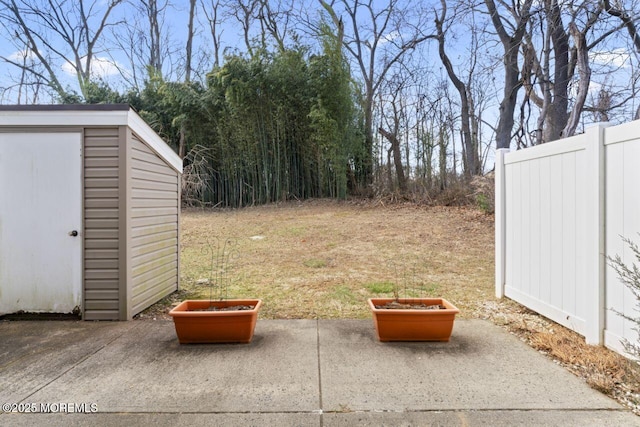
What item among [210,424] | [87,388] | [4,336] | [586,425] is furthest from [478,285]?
[4,336]

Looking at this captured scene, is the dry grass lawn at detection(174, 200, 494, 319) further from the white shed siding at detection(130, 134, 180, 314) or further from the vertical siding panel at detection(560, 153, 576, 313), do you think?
the vertical siding panel at detection(560, 153, 576, 313)

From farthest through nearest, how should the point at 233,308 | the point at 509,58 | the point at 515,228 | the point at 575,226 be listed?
1. the point at 509,58
2. the point at 515,228
3. the point at 233,308
4. the point at 575,226

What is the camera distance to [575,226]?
261cm

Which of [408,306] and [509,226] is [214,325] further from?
[509,226]

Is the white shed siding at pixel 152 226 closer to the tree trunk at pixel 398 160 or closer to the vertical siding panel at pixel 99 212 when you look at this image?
the vertical siding panel at pixel 99 212

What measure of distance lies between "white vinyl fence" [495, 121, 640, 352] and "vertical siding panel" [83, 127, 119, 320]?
3373 mm

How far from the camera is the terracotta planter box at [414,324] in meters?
2.50

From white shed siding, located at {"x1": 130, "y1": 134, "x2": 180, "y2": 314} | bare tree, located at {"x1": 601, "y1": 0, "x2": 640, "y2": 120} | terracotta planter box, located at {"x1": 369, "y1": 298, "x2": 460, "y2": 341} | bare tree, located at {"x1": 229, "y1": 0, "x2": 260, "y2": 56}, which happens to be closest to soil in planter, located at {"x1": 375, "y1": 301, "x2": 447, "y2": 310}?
terracotta planter box, located at {"x1": 369, "y1": 298, "x2": 460, "y2": 341}

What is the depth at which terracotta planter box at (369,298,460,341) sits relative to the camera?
250 cm

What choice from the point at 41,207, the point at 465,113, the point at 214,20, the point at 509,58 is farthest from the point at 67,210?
the point at 214,20

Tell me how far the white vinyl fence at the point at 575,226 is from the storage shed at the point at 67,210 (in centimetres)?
328

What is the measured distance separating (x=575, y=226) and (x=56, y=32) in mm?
16634

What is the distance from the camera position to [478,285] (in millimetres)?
4188

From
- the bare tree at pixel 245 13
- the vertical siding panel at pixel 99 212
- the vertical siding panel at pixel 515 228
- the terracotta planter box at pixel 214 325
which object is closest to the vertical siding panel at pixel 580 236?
the vertical siding panel at pixel 515 228
